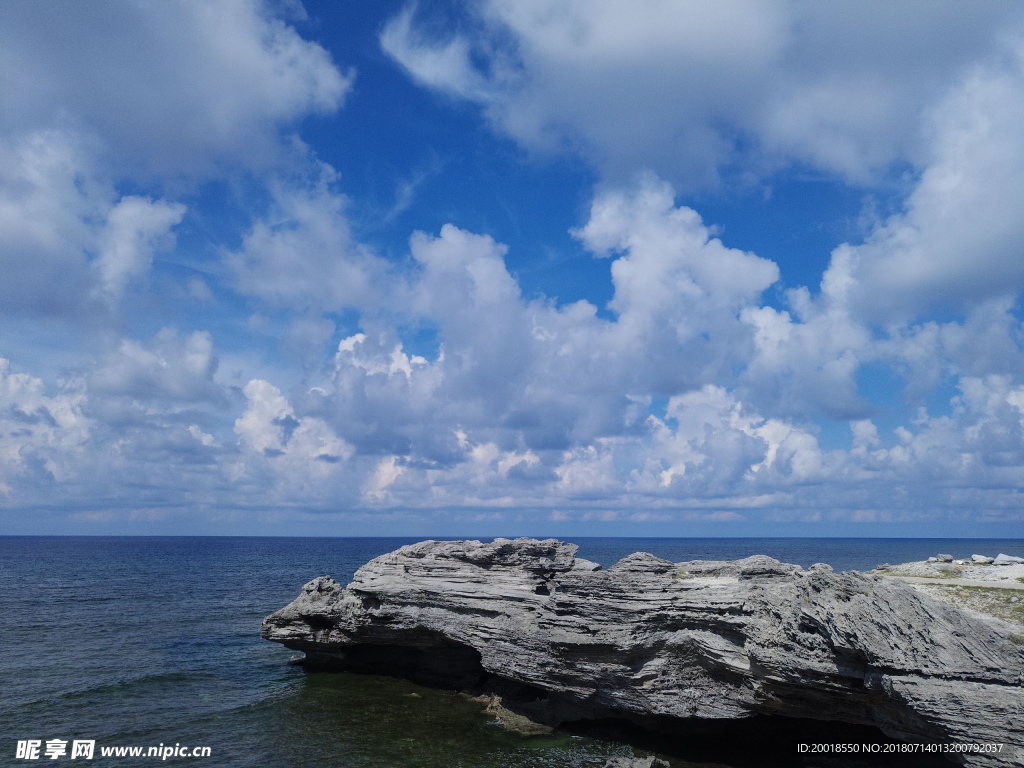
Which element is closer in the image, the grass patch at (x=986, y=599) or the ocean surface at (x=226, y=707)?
the ocean surface at (x=226, y=707)

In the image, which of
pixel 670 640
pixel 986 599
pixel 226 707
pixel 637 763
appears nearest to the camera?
pixel 637 763

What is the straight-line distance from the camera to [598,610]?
23438mm

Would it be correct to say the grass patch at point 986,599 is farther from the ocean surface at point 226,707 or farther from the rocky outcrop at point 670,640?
the ocean surface at point 226,707

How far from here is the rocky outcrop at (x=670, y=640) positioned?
54.0 ft

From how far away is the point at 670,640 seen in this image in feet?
69.9

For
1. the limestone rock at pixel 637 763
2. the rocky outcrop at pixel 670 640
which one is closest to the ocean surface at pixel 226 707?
the limestone rock at pixel 637 763

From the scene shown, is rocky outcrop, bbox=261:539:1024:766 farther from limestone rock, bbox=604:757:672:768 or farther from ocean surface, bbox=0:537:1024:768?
ocean surface, bbox=0:537:1024:768

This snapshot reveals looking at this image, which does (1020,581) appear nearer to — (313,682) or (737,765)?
(737,765)

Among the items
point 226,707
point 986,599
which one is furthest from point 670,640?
point 226,707

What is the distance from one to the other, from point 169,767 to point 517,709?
536 inches

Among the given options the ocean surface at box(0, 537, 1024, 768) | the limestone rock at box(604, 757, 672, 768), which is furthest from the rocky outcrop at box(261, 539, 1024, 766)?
the ocean surface at box(0, 537, 1024, 768)

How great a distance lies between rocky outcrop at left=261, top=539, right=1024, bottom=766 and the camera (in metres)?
16.5

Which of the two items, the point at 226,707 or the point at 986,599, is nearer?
the point at 226,707

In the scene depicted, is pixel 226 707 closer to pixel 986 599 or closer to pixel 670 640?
pixel 670 640
